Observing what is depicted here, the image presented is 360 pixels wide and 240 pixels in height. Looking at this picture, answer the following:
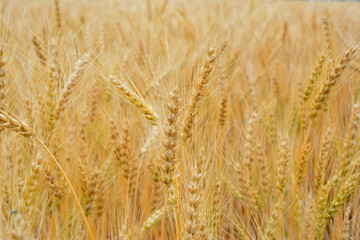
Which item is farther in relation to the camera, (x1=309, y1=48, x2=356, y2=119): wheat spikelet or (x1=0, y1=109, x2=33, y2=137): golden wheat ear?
(x1=309, y1=48, x2=356, y2=119): wheat spikelet

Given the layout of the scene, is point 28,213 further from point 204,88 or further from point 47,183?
point 204,88

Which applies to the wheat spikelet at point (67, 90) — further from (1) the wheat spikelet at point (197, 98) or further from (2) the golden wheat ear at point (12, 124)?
(1) the wheat spikelet at point (197, 98)

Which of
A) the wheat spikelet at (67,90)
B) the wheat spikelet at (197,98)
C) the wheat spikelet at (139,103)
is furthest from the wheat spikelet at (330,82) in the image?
the wheat spikelet at (67,90)

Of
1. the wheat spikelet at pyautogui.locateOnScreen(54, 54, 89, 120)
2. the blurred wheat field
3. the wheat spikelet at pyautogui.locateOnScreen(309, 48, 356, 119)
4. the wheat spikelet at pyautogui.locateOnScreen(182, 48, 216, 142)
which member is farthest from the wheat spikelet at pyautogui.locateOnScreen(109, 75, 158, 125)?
the wheat spikelet at pyautogui.locateOnScreen(309, 48, 356, 119)

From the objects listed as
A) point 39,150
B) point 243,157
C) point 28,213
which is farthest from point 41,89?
point 243,157

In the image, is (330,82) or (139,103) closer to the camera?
(139,103)

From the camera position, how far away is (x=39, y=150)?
92 centimetres

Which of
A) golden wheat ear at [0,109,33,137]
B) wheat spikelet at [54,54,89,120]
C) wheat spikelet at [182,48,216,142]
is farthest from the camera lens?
wheat spikelet at [54,54,89,120]

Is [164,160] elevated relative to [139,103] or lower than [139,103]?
lower

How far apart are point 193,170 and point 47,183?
570 mm

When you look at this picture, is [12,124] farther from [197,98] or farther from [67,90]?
[197,98]

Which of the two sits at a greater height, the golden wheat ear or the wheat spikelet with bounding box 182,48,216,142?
the wheat spikelet with bounding box 182,48,216,142

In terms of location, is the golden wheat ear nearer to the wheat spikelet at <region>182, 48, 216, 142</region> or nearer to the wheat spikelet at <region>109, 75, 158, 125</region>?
the wheat spikelet at <region>109, 75, 158, 125</region>

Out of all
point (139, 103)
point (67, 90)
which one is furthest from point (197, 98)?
point (67, 90)
